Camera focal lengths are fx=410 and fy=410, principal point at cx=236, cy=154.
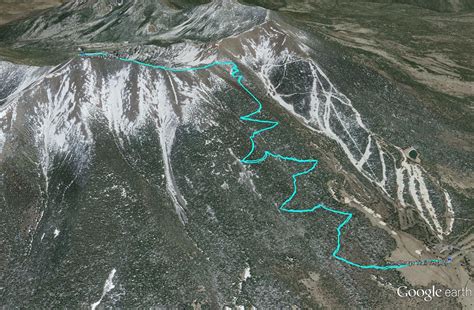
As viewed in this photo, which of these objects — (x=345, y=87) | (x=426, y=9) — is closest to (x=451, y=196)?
(x=345, y=87)

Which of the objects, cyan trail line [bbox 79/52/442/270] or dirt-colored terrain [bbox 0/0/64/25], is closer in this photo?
cyan trail line [bbox 79/52/442/270]

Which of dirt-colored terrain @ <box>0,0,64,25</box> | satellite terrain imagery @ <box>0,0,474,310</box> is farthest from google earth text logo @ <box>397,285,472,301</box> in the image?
dirt-colored terrain @ <box>0,0,64,25</box>

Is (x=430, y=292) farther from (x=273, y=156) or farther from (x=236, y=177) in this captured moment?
(x=236, y=177)

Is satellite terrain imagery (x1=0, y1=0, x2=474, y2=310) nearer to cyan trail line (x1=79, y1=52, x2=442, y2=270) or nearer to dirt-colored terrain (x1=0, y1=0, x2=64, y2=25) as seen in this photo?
cyan trail line (x1=79, y1=52, x2=442, y2=270)

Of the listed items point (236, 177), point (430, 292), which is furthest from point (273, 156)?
point (430, 292)

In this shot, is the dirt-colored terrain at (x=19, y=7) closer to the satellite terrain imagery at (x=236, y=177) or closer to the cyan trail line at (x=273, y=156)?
the satellite terrain imagery at (x=236, y=177)

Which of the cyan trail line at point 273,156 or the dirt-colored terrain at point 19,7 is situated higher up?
the dirt-colored terrain at point 19,7

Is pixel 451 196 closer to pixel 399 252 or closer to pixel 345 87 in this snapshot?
pixel 399 252

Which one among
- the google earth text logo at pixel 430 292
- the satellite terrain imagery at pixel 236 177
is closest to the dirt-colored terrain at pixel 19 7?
the satellite terrain imagery at pixel 236 177
